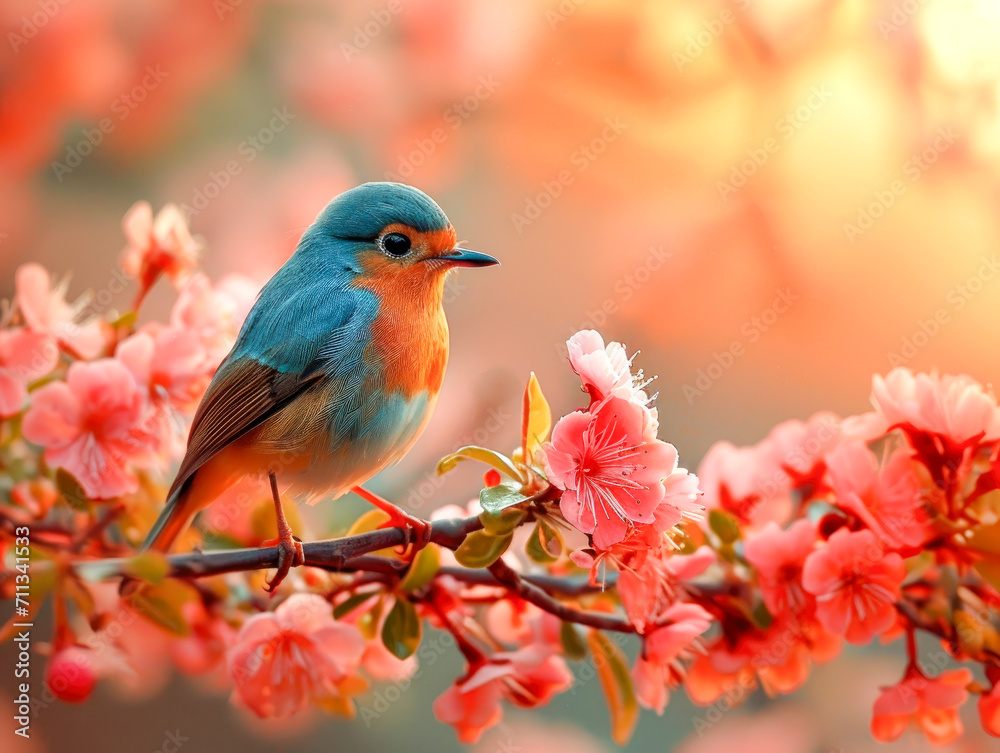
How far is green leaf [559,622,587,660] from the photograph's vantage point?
86 centimetres

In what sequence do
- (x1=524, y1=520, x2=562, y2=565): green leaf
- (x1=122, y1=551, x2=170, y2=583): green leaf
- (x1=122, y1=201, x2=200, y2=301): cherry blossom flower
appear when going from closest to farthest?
(x1=122, y1=551, x2=170, y2=583): green leaf → (x1=524, y1=520, x2=562, y2=565): green leaf → (x1=122, y1=201, x2=200, y2=301): cherry blossom flower

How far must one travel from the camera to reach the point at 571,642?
2.83 ft

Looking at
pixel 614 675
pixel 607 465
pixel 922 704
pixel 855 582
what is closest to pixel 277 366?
pixel 607 465

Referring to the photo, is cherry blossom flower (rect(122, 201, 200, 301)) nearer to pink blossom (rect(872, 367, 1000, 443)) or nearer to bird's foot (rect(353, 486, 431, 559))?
bird's foot (rect(353, 486, 431, 559))

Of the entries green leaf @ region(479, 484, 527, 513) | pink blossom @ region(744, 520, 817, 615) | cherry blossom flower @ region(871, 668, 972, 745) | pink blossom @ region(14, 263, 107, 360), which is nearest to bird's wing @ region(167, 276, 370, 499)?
pink blossom @ region(14, 263, 107, 360)

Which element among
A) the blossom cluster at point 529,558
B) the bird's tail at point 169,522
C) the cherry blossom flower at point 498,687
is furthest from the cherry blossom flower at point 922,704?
the bird's tail at point 169,522

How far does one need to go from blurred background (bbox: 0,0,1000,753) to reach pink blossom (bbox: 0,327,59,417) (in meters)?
0.36

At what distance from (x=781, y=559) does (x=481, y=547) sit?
1.12 feet

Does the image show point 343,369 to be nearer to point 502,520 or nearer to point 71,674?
point 502,520

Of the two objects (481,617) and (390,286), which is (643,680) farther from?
(390,286)

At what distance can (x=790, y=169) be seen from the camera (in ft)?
4.24

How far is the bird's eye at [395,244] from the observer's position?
821 millimetres

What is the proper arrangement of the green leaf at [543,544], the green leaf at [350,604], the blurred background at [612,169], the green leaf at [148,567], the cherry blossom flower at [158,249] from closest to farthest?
the green leaf at [148,567] → the green leaf at [543,544] → the green leaf at [350,604] → the cherry blossom flower at [158,249] → the blurred background at [612,169]

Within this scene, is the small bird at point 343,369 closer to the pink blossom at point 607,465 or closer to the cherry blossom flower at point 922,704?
the pink blossom at point 607,465
